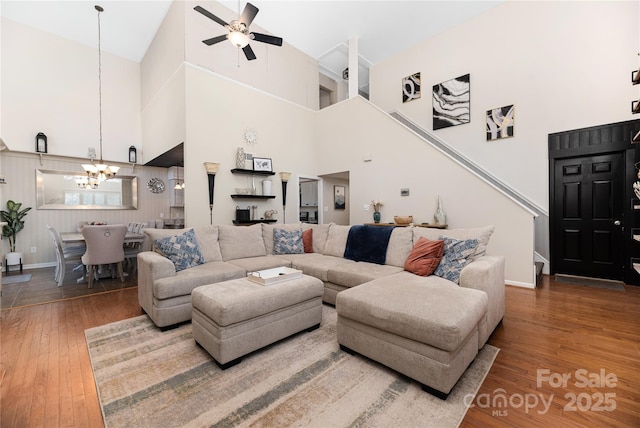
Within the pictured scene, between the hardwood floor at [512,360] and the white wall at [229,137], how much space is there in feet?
7.28

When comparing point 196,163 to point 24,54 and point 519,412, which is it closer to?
point 24,54

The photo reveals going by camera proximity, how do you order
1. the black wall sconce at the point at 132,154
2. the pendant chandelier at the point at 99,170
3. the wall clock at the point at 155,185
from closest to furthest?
the pendant chandelier at the point at 99,170 → the black wall sconce at the point at 132,154 → the wall clock at the point at 155,185

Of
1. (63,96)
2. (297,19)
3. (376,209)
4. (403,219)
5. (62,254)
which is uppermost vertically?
(297,19)

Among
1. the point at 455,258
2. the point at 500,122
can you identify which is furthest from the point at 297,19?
the point at 455,258

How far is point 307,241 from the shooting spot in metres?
4.09

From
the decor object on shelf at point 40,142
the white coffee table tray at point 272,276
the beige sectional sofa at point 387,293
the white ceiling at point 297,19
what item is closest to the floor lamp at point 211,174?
the beige sectional sofa at point 387,293

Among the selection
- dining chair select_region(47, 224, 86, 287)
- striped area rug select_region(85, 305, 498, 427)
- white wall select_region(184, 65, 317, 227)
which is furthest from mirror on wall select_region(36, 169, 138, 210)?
striped area rug select_region(85, 305, 498, 427)

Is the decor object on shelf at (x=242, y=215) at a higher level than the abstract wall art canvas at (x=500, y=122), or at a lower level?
A: lower

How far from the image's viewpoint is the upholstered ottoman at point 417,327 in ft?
4.87

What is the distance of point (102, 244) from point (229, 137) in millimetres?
2720

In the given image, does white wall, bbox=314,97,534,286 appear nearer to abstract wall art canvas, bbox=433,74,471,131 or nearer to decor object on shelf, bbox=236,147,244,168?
abstract wall art canvas, bbox=433,74,471,131

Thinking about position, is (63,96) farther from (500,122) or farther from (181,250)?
(500,122)

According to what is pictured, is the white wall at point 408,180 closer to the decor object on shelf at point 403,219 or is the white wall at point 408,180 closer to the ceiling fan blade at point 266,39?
the decor object on shelf at point 403,219

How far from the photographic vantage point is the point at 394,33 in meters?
5.91
